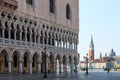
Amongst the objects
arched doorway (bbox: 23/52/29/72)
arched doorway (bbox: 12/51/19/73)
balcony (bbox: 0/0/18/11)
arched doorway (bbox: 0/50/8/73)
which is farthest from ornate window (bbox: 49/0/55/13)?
arched doorway (bbox: 0/50/8/73)

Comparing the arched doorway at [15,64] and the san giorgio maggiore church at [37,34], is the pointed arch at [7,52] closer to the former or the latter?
the san giorgio maggiore church at [37,34]

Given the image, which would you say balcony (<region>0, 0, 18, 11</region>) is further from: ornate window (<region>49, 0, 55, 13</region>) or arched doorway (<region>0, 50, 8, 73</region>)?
ornate window (<region>49, 0, 55, 13</region>)

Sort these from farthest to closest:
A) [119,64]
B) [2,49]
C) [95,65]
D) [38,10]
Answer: [95,65] < [119,64] < [38,10] < [2,49]

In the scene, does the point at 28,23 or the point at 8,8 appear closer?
the point at 8,8

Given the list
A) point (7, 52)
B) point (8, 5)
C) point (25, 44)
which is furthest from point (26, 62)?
point (8, 5)

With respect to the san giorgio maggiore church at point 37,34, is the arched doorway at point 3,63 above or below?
below

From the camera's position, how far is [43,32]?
55.8 m

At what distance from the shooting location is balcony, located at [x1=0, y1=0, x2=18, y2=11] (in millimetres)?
44000

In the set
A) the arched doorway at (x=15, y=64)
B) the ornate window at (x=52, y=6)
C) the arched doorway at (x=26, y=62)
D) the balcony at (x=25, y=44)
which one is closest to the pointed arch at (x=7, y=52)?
the balcony at (x=25, y=44)

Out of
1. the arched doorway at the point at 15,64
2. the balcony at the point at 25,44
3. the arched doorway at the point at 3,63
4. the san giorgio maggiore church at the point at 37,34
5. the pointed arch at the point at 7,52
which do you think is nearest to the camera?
the balcony at the point at 25,44

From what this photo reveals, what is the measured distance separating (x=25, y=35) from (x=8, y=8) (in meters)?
5.88

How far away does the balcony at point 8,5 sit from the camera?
144 feet

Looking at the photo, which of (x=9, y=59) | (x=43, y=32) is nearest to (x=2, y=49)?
(x=9, y=59)

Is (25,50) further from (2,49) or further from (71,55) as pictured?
(71,55)
